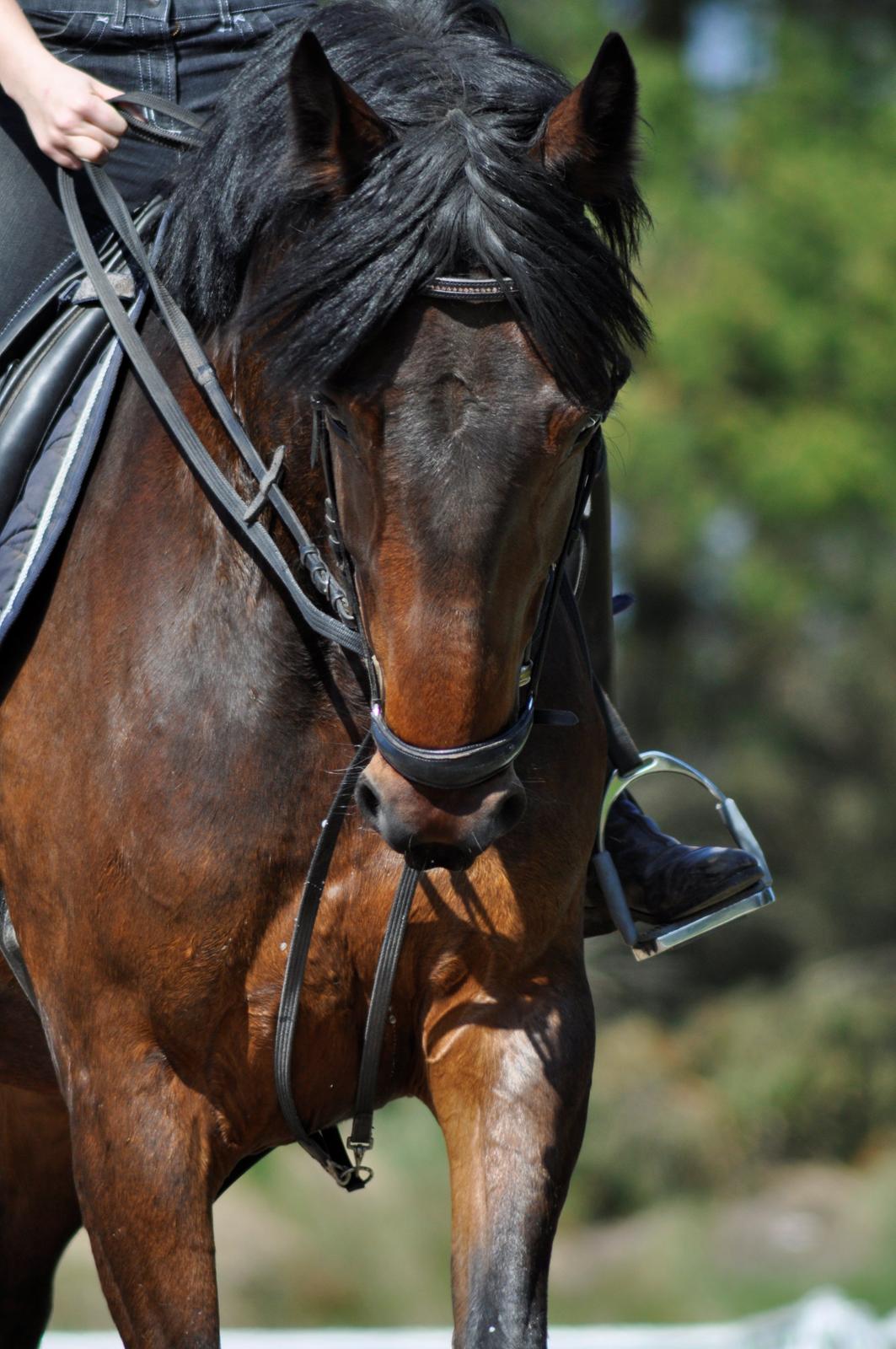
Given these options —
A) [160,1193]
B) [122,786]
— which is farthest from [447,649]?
[160,1193]

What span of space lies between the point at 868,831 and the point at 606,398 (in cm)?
1444

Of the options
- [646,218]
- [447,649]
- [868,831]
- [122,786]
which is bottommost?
[868,831]

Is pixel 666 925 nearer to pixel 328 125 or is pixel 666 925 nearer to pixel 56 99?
pixel 328 125

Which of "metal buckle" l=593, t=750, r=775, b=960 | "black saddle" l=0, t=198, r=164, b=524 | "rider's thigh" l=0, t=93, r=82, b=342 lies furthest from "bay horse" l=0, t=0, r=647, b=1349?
"rider's thigh" l=0, t=93, r=82, b=342

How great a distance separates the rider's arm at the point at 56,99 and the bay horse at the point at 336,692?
0.65 ft

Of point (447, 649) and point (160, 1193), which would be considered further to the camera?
point (160, 1193)

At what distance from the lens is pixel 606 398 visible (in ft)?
9.46

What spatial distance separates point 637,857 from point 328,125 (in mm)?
1757

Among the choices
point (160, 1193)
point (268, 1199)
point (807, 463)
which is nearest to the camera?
point (160, 1193)

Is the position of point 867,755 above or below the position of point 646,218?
below

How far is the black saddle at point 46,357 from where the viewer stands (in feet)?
11.7

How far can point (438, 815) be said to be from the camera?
2791 millimetres

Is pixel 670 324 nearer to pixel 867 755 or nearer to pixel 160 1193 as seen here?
pixel 867 755

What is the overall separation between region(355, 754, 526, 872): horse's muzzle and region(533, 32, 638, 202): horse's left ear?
97cm
